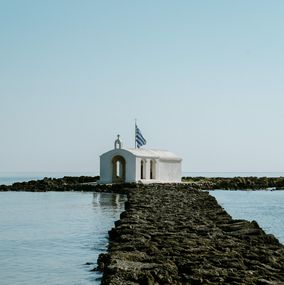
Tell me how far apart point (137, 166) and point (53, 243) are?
25749 millimetres

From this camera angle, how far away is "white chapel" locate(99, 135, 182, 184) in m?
41.8

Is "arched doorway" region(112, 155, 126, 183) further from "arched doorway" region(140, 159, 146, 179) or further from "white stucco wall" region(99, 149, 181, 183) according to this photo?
"arched doorway" region(140, 159, 146, 179)

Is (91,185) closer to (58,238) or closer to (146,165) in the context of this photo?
(146,165)

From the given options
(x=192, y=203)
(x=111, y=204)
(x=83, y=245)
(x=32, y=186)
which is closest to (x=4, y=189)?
(x=32, y=186)

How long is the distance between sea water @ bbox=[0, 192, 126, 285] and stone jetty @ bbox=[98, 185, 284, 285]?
2.21 ft

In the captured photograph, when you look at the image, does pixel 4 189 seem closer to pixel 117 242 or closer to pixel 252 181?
pixel 252 181

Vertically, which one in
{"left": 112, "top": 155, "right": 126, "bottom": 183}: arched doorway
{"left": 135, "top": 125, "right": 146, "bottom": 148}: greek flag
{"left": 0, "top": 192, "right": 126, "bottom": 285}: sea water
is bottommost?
{"left": 0, "top": 192, "right": 126, "bottom": 285}: sea water

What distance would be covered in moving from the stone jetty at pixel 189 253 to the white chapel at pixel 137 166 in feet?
76.1

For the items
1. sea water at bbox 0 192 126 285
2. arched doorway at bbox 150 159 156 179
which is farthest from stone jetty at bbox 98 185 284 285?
arched doorway at bbox 150 159 156 179

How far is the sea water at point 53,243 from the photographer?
11781 mm

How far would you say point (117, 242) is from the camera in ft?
44.2

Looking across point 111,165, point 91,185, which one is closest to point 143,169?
point 111,165

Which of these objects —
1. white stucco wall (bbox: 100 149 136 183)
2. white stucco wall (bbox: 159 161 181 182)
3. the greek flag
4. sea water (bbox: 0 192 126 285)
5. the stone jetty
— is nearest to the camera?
the stone jetty

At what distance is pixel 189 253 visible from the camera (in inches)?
463
